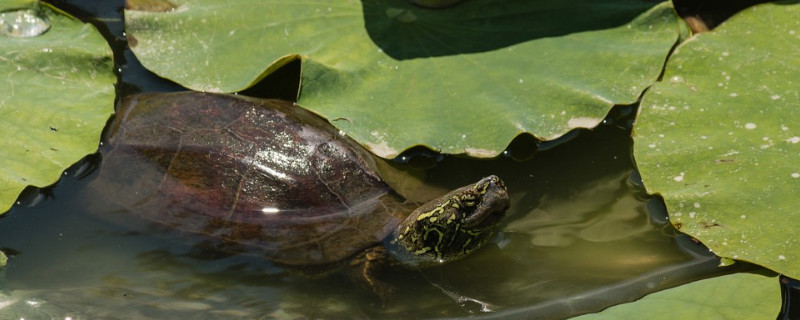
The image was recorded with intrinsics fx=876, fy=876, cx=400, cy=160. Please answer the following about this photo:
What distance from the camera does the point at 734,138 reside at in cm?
379

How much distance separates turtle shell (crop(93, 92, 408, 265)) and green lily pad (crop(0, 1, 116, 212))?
0.18 meters

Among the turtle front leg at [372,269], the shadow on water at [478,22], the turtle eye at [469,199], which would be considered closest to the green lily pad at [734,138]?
the shadow on water at [478,22]

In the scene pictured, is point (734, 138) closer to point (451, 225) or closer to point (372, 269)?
point (451, 225)

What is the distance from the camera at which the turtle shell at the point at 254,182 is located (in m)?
3.87

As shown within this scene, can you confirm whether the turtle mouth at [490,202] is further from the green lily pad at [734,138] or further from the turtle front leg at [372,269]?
the green lily pad at [734,138]

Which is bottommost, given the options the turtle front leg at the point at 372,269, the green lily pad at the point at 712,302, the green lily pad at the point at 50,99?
the green lily pad at the point at 712,302

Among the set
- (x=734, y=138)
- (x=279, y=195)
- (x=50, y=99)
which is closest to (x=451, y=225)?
(x=279, y=195)

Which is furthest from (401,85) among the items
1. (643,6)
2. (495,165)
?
(643,6)

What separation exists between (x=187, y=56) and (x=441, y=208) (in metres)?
1.55

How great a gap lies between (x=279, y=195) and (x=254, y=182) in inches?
4.9

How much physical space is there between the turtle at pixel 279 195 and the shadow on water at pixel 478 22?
62 centimetres

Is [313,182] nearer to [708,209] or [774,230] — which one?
[708,209]

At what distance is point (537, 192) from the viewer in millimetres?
4145

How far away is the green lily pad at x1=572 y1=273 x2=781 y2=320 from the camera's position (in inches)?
123
